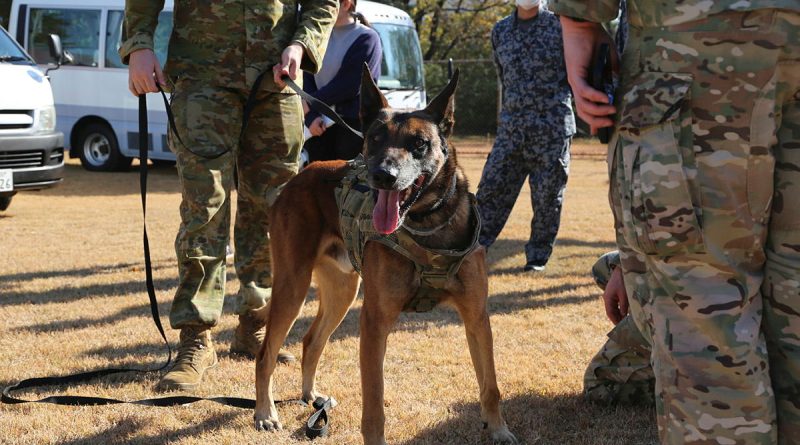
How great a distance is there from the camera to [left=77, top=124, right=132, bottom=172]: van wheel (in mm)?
15438

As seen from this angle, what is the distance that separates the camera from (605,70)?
7.11 feet

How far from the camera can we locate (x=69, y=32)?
15234 millimetres

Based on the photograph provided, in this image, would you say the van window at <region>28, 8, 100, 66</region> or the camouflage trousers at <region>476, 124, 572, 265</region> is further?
the van window at <region>28, 8, 100, 66</region>

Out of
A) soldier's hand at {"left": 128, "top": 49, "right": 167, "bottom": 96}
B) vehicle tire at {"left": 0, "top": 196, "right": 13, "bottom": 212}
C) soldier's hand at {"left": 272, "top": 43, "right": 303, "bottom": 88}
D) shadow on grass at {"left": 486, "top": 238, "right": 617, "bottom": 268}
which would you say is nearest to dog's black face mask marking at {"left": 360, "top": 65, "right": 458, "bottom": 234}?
soldier's hand at {"left": 272, "top": 43, "right": 303, "bottom": 88}

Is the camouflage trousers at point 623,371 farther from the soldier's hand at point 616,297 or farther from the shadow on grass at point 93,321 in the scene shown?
Answer: the shadow on grass at point 93,321

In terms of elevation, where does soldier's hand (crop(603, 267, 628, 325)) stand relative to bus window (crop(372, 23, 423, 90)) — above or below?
below

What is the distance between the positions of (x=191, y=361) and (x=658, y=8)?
303 centimetres

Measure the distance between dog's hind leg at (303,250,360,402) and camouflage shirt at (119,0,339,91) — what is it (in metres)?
0.95

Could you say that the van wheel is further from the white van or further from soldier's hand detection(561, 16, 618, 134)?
soldier's hand detection(561, 16, 618, 134)

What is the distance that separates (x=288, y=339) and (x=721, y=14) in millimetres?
3662

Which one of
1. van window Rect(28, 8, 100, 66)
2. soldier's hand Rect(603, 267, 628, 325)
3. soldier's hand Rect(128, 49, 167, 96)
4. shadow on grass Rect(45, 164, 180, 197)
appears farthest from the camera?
van window Rect(28, 8, 100, 66)

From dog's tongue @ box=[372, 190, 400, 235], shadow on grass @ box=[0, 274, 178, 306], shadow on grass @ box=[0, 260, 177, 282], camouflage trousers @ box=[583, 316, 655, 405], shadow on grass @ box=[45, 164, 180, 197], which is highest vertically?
dog's tongue @ box=[372, 190, 400, 235]

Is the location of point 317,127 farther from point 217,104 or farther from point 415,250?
point 415,250

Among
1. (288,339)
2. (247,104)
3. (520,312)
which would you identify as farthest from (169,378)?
(520,312)
